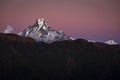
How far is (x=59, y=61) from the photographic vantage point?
4516mm

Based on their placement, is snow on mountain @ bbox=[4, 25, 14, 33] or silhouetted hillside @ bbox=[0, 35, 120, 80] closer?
silhouetted hillside @ bbox=[0, 35, 120, 80]

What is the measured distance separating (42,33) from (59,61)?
521 millimetres

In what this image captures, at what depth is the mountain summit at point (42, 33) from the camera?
4539mm

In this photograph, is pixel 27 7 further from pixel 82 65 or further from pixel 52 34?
pixel 82 65

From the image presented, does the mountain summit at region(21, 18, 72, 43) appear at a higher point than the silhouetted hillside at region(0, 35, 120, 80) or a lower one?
higher

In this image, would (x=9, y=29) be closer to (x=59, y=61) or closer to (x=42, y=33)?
(x=42, y=33)

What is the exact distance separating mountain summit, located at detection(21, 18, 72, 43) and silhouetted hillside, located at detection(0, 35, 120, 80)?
0.08 m

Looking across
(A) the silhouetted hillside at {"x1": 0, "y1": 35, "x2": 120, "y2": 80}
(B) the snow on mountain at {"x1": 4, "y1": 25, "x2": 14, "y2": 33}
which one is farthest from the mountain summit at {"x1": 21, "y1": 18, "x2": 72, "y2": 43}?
(B) the snow on mountain at {"x1": 4, "y1": 25, "x2": 14, "y2": 33}

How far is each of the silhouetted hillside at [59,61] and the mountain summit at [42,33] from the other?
8 cm

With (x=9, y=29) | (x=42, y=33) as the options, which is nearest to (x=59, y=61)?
(x=42, y=33)

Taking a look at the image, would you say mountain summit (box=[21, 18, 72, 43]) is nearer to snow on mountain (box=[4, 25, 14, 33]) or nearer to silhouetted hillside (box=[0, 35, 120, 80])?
silhouetted hillside (box=[0, 35, 120, 80])

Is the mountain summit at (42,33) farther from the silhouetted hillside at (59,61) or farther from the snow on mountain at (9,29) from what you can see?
the snow on mountain at (9,29)

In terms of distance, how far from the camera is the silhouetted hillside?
4.41m

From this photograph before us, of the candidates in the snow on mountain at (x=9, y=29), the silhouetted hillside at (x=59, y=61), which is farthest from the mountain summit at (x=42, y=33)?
the snow on mountain at (x=9, y=29)
